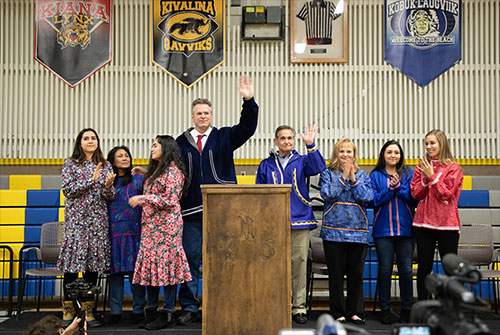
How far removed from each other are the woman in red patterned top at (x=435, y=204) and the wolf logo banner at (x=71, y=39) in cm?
472

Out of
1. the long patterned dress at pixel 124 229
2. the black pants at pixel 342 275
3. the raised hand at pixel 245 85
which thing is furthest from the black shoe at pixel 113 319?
the raised hand at pixel 245 85

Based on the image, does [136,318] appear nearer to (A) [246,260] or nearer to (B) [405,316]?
(A) [246,260]

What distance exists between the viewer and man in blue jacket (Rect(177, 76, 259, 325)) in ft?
14.6

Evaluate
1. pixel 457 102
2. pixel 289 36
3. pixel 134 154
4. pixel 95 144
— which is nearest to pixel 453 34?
pixel 457 102

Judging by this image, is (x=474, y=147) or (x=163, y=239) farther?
(x=474, y=147)

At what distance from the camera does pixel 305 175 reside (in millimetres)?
4715

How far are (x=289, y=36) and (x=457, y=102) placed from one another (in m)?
2.49

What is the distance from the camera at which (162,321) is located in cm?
430

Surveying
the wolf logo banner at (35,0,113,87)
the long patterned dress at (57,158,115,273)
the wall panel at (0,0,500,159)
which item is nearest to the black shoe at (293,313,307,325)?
the long patterned dress at (57,158,115,273)

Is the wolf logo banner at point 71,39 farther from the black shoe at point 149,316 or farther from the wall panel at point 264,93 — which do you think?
the black shoe at point 149,316

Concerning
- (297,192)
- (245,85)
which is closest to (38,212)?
(297,192)

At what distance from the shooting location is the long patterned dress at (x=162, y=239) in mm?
4238

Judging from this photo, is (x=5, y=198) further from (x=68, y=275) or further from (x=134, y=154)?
(x=68, y=275)

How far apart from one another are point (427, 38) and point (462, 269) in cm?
610
